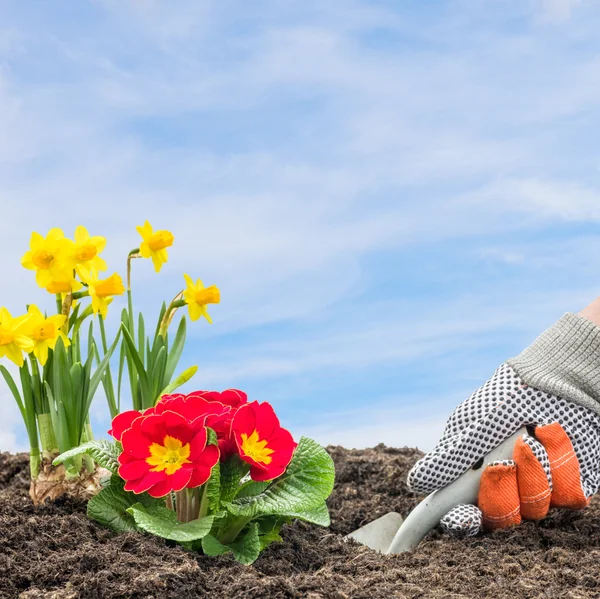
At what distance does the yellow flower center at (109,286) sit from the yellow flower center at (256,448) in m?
0.61

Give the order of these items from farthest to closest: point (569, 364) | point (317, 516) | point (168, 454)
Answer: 1. point (569, 364)
2. point (317, 516)
3. point (168, 454)

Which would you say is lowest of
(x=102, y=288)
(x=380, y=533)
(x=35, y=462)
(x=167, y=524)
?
(x=380, y=533)

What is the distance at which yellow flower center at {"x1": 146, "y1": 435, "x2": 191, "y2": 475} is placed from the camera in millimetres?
1756

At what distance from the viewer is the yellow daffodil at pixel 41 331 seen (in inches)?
76.8

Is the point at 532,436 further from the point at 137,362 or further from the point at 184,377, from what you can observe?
the point at 137,362

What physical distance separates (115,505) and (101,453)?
0.15 metres

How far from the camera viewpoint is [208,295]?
7.42 feet

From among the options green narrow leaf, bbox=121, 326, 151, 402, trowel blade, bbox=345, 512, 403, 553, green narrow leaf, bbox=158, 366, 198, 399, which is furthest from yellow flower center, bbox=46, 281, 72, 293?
trowel blade, bbox=345, 512, 403, 553

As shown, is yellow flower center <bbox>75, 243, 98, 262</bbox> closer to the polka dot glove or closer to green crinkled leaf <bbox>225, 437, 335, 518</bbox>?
green crinkled leaf <bbox>225, 437, 335, 518</bbox>

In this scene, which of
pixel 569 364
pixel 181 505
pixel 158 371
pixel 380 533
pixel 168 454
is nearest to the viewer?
pixel 168 454

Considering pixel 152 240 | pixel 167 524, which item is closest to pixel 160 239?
pixel 152 240

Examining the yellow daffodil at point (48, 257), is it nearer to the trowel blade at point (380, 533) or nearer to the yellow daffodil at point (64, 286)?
the yellow daffodil at point (64, 286)

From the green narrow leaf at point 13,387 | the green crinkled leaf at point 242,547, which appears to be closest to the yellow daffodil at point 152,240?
the green narrow leaf at point 13,387

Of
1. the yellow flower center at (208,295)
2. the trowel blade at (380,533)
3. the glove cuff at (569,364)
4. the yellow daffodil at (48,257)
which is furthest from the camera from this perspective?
the glove cuff at (569,364)
